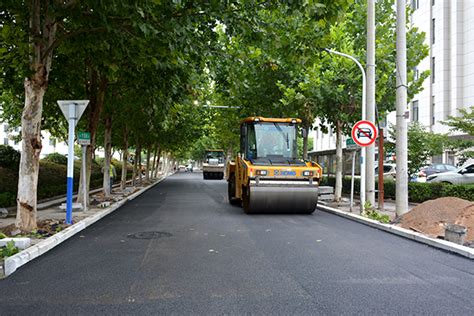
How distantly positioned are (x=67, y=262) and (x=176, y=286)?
233 cm

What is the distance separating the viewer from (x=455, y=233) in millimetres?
7883

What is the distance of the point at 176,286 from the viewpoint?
17.1 ft

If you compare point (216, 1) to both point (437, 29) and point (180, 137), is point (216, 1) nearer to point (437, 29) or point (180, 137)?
point (180, 137)

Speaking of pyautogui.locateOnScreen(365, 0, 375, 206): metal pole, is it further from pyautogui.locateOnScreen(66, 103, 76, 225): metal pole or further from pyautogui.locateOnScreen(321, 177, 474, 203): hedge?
pyautogui.locateOnScreen(66, 103, 76, 225): metal pole

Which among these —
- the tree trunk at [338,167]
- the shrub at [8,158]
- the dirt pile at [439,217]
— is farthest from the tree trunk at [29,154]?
the tree trunk at [338,167]

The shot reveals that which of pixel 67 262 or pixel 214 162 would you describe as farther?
pixel 214 162

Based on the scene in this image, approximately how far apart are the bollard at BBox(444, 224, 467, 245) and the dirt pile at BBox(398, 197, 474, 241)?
41cm

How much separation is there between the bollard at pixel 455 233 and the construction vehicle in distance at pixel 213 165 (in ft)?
133

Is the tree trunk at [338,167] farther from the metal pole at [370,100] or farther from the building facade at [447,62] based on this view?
the building facade at [447,62]

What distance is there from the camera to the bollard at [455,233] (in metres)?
7.77

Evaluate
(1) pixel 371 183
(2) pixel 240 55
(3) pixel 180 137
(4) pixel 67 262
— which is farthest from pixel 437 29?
(4) pixel 67 262

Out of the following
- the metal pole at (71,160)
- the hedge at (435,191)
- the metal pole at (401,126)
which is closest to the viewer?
the metal pole at (71,160)

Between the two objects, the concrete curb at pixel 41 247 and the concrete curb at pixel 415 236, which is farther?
the concrete curb at pixel 415 236

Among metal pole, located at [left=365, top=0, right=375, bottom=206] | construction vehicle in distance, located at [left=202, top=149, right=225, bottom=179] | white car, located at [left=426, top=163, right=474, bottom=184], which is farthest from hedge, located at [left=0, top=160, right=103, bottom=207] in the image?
construction vehicle in distance, located at [left=202, top=149, right=225, bottom=179]
